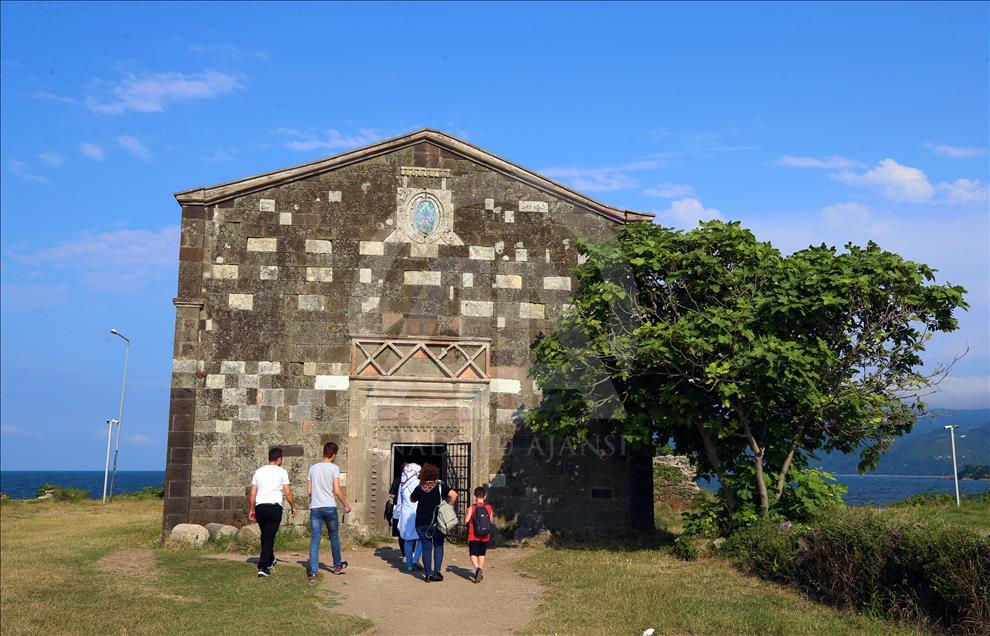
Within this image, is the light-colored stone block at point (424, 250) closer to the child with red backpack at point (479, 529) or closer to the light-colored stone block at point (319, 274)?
the light-colored stone block at point (319, 274)

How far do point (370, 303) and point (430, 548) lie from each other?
6833 millimetres

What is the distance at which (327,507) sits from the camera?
1399cm

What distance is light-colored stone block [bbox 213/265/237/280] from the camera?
63.3 feet

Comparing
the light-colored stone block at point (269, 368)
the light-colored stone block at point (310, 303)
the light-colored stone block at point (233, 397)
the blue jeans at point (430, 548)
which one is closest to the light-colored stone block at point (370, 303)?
the light-colored stone block at point (310, 303)

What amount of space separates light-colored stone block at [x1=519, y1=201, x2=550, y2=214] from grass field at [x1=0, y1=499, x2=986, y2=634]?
823 cm

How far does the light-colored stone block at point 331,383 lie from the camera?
63.0 ft

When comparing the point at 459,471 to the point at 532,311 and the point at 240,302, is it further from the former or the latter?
the point at 240,302

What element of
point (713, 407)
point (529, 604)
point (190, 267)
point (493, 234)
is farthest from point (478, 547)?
point (190, 267)

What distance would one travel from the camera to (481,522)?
1431 centimetres

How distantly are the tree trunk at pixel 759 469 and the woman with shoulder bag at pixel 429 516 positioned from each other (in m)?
6.27

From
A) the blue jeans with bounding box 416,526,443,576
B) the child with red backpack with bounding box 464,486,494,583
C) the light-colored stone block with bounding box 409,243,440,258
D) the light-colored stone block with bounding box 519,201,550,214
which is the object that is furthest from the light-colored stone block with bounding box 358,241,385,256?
the blue jeans with bounding box 416,526,443,576

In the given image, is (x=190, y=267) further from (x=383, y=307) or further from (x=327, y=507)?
(x=327, y=507)

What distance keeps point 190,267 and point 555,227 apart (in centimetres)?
867

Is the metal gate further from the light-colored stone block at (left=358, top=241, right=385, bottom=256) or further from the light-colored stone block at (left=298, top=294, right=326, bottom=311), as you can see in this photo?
the light-colored stone block at (left=358, top=241, right=385, bottom=256)
